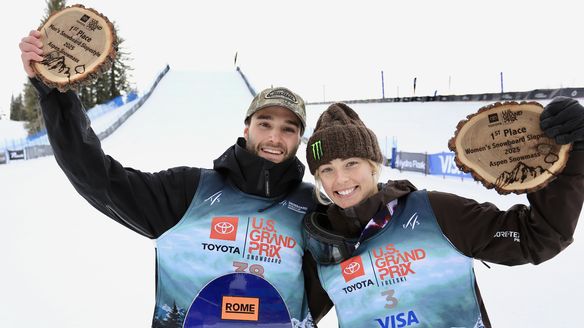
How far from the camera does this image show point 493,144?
68.6 inches

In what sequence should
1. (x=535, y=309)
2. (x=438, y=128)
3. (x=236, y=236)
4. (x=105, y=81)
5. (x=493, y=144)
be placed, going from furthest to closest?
(x=105, y=81)
(x=438, y=128)
(x=535, y=309)
(x=236, y=236)
(x=493, y=144)

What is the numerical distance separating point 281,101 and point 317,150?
392 millimetres

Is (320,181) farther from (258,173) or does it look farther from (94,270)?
(94,270)

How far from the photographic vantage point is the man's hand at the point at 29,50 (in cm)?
192

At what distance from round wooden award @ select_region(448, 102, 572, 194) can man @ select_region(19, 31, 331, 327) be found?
3.02 feet

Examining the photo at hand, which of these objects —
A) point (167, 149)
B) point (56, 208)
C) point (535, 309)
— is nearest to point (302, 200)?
point (535, 309)

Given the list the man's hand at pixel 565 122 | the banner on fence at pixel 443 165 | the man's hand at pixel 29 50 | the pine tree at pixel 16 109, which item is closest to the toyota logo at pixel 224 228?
the man's hand at pixel 29 50

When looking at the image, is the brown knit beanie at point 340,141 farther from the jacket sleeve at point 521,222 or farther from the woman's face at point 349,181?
the jacket sleeve at point 521,222

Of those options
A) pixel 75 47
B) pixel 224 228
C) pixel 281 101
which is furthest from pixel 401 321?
pixel 75 47

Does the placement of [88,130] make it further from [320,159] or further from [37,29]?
[320,159]

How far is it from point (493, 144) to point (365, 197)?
0.62 m

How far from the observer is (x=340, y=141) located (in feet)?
6.65

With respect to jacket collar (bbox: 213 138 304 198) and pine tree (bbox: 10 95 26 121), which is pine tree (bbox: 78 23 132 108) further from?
jacket collar (bbox: 213 138 304 198)

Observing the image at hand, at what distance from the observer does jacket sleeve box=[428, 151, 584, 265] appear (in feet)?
5.31
